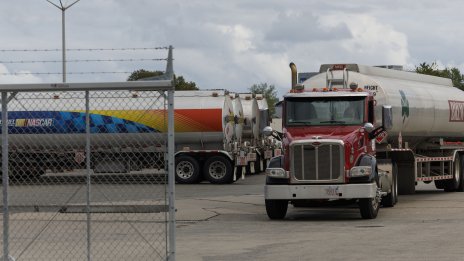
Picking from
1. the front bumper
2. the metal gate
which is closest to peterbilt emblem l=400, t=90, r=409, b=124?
the front bumper

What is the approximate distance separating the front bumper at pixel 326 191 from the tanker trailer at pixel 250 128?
18167 mm

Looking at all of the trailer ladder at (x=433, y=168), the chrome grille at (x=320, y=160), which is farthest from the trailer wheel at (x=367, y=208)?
the trailer ladder at (x=433, y=168)

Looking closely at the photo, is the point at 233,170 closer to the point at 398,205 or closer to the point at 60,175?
the point at 398,205

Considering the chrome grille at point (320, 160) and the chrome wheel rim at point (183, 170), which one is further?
the chrome wheel rim at point (183, 170)

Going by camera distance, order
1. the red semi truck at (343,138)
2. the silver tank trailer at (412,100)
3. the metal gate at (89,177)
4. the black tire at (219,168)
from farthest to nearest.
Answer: the black tire at (219,168) < the silver tank trailer at (412,100) < the red semi truck at (343,138) < the metal gate at (89,177)

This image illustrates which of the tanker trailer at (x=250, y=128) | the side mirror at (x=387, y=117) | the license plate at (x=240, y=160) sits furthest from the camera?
the tanker trailer at (x=250, y=128)

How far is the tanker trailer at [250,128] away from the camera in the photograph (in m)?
39.3

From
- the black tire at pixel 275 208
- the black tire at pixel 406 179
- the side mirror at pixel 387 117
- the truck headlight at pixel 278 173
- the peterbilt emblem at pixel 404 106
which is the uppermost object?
the peterbilt emblem at pixel 404 106

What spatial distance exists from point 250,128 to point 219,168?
149 inches

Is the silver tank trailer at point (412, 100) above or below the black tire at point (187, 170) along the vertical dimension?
above

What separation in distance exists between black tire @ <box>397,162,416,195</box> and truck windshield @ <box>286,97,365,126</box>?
238 inches

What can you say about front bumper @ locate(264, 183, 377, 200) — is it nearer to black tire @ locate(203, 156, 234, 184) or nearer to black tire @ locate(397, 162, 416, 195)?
black tire @ locate(397, 162, 416, 195)

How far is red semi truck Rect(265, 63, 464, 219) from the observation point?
20391 millimetres

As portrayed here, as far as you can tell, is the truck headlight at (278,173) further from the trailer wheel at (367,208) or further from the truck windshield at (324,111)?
the trailer wheel at (367,208)
